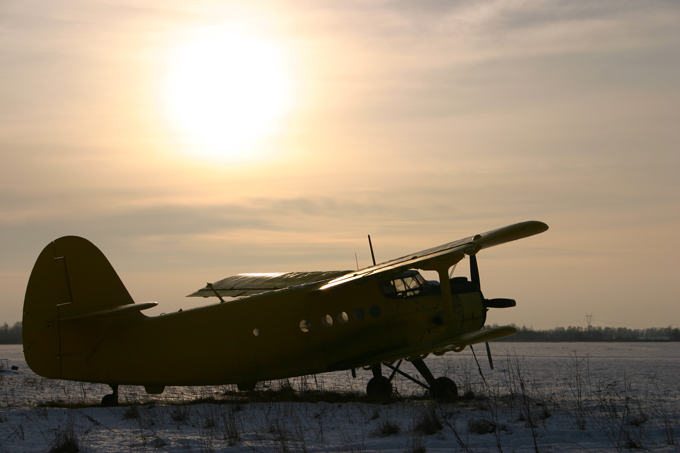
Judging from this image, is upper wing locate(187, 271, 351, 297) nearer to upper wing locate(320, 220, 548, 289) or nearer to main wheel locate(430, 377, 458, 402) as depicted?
upper wing locate(320, 220, 548, 289)

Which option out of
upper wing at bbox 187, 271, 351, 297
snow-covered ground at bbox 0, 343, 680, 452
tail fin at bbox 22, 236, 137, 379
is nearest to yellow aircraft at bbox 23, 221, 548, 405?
tail fin at bbox 22, 236, 137, 379

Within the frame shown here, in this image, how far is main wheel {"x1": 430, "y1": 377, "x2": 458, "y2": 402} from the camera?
10344mm

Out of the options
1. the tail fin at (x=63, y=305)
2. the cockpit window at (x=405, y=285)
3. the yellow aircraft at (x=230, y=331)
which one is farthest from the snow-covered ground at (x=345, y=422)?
the cockpit window at (x=405, y=285)

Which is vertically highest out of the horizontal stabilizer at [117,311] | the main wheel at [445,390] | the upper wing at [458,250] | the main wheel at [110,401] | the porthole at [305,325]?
the upper wing at [458,250]

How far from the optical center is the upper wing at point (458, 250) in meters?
10.3

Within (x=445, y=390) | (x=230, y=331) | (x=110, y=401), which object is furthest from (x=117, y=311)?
(x=445, y=390)

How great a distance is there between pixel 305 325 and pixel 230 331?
130 cm

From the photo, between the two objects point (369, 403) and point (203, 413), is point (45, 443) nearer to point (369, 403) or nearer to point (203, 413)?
point (203, 413)

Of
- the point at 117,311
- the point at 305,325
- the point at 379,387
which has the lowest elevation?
the point at 379,387

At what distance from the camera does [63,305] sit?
33.3ft

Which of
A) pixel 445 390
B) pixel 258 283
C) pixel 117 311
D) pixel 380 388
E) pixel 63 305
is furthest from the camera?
pixel 258 283

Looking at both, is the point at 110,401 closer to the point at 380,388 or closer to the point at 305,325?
the point at 305,325

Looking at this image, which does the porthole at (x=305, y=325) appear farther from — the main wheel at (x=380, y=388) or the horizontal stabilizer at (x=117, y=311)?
the horizontal stabilizer at (x=117, y=311)

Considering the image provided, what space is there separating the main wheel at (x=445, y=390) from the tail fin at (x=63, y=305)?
17.9 ft
